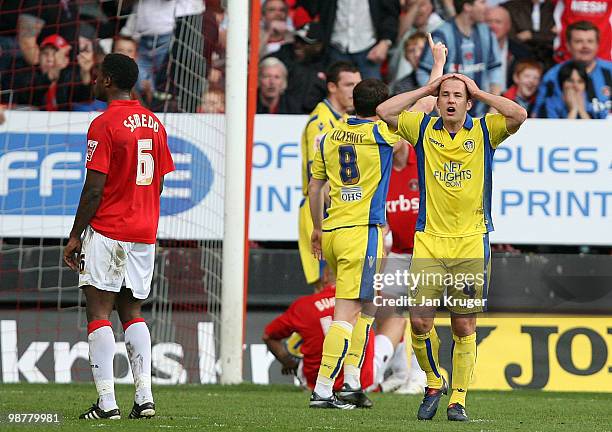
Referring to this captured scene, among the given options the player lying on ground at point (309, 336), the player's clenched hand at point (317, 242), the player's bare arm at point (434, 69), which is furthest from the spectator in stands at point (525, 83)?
the player's bare arm at point (434, 69)

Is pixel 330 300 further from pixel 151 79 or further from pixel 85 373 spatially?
pixel 151 79

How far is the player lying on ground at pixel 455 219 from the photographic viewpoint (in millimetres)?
6816

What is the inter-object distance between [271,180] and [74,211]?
5.69 ft

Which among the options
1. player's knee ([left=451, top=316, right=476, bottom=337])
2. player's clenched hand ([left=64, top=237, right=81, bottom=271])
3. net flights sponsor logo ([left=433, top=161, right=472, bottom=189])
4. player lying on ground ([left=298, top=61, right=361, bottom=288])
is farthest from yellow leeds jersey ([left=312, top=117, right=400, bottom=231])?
player's clenched hand ([left=64, top=237, right=81, bottom=271])

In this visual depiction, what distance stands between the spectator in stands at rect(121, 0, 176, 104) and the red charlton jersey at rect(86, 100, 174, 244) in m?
4.83

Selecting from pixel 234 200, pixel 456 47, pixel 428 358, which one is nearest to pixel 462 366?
pixel 428 358

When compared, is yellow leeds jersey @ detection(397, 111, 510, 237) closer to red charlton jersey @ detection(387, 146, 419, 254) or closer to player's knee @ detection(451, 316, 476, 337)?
player's knee @ detection(451, 316, 476, 337)

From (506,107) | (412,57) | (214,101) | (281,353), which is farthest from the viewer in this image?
(412,57)

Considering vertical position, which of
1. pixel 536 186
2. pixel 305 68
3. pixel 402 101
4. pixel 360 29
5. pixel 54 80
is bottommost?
pixel 536 186

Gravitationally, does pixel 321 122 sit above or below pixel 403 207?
above

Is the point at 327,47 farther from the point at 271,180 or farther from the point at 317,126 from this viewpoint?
the point at 317,126

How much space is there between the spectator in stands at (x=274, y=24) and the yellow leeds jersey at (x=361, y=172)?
186 inches

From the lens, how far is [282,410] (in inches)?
296

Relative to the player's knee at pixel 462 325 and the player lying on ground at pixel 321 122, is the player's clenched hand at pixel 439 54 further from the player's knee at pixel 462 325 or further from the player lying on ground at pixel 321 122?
the player lying on ground at pixel 321 122
